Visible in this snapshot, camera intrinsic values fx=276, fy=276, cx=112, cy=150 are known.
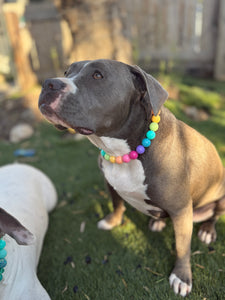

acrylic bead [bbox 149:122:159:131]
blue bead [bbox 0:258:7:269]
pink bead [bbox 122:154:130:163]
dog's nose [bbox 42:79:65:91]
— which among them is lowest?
blue bead [bbox 0:258:7:269]

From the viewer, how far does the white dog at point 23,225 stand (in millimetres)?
1808

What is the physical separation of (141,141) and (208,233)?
4.51 feet

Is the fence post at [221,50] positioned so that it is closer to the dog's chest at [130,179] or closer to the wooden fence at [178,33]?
the wooden fence at [178,33]

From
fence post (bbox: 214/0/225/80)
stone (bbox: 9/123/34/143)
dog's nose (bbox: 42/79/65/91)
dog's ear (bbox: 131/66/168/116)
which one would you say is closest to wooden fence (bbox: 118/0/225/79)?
fence post (bbox: 214/0/225/80)

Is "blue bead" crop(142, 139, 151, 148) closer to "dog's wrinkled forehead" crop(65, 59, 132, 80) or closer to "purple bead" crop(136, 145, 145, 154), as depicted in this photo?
"purple bead" crop(136, 145, 145, 154)

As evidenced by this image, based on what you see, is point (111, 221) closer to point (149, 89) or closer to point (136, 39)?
point (149, 89)

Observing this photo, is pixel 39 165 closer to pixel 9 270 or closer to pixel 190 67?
pixel 9 270

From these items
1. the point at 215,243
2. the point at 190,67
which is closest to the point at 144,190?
the point at 215,243

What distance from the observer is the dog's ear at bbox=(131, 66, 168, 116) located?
1.86 meters

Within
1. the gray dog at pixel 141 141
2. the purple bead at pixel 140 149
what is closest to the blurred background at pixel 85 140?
the gray dog at pixel 141 141

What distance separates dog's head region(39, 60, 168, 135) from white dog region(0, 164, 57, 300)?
0.74 m

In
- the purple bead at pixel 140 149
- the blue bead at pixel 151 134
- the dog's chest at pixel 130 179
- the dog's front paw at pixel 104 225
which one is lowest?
the dog's front paw at pixel 104 225

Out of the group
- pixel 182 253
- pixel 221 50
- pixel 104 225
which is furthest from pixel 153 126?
pixel 221 50

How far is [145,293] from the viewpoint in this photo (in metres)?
2.37
